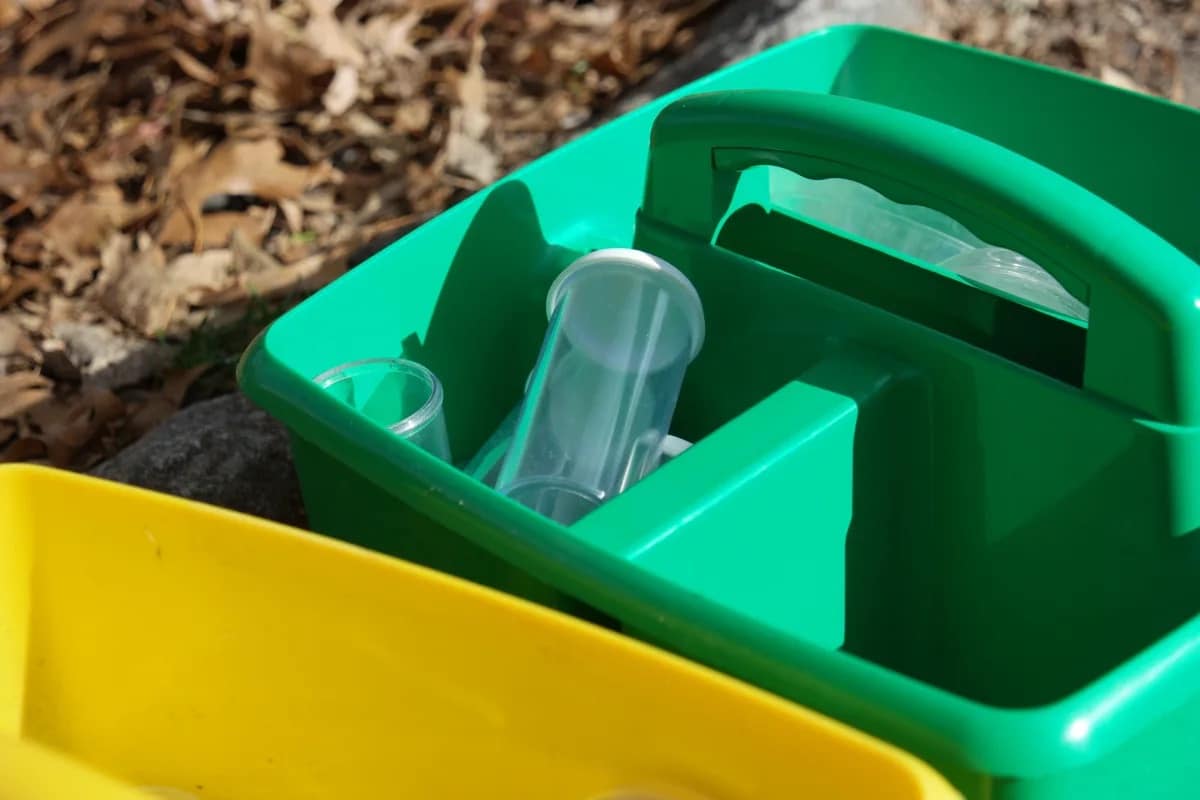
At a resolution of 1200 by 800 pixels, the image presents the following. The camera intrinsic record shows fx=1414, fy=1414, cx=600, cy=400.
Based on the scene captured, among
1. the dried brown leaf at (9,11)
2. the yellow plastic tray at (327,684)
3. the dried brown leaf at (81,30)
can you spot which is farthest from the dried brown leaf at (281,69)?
the yellow plastic tray at (327,684)

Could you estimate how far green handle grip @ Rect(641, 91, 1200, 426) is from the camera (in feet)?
2.29

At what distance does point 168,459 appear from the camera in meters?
1.17

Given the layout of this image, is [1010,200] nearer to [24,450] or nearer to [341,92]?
[24,450]

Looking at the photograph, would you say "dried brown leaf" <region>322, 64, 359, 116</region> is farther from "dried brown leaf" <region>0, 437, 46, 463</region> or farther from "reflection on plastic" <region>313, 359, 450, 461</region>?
"reflection on plastic" <region>313, 359, 450, 461</region>

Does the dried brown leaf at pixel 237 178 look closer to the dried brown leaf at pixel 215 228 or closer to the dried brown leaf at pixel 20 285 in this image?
the dried brown leaf at pixel 215 228

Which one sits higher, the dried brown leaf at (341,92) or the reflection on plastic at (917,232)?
the reflection on plastic at (917,232)

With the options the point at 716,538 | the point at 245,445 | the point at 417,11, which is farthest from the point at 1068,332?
the point at 417,11

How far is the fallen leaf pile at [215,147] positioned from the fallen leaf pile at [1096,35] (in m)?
0.36

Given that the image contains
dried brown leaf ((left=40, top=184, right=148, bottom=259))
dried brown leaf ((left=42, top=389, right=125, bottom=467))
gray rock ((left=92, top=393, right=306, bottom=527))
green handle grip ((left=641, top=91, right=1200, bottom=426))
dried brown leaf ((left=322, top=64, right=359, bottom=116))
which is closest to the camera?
green handle grip ((left=641, top=91, right=1200, bottom=426))

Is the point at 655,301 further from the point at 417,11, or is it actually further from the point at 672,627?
the point at 417,11

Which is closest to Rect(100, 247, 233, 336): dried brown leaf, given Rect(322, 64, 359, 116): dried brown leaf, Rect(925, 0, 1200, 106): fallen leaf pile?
Rect(322, 64, 359, 116): dried brown leaf

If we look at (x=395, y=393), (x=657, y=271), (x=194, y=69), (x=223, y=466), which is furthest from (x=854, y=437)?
(x=194, y=69)

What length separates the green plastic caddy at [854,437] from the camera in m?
0.60

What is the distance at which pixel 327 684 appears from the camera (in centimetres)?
66
